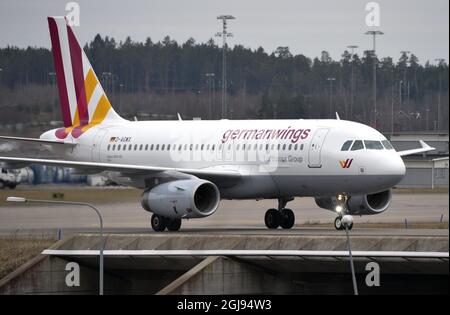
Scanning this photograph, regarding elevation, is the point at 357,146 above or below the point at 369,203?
above

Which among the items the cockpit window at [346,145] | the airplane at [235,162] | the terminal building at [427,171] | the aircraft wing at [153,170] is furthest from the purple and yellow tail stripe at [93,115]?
the terminal building at [427,171]

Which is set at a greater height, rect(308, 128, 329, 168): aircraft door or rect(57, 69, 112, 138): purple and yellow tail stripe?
rect(57, 69, 112, 138): purple and yellow tail stripe

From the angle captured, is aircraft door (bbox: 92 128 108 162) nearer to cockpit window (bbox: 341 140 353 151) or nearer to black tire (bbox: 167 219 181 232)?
black tire (bbox: 167 219 181 232)

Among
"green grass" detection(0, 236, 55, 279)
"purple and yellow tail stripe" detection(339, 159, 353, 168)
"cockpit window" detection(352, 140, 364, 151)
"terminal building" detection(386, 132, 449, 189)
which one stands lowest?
"terminal building" detection(386, 132, 449, 189)

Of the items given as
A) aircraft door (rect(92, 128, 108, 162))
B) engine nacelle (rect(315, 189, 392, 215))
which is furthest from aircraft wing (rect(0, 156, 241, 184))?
aircraft door (rect(92, 128, 108, 162))

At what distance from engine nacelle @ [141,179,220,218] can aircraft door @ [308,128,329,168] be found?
11.6 ft

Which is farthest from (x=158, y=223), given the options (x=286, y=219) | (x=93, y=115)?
(x=93, y=115)

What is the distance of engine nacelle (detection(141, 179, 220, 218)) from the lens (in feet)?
159

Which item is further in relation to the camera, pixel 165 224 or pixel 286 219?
pixel 286 219

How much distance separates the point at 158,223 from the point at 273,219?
14.5ft

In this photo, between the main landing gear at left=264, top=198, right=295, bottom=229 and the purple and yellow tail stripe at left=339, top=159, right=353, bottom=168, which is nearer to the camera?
the purple and yellow tail stripe at left=339, top=159, right=353, bottom=168

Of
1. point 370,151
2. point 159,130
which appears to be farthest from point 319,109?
point 370,151

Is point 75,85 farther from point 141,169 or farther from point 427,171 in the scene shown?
point 427,171

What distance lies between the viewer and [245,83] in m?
64.1
